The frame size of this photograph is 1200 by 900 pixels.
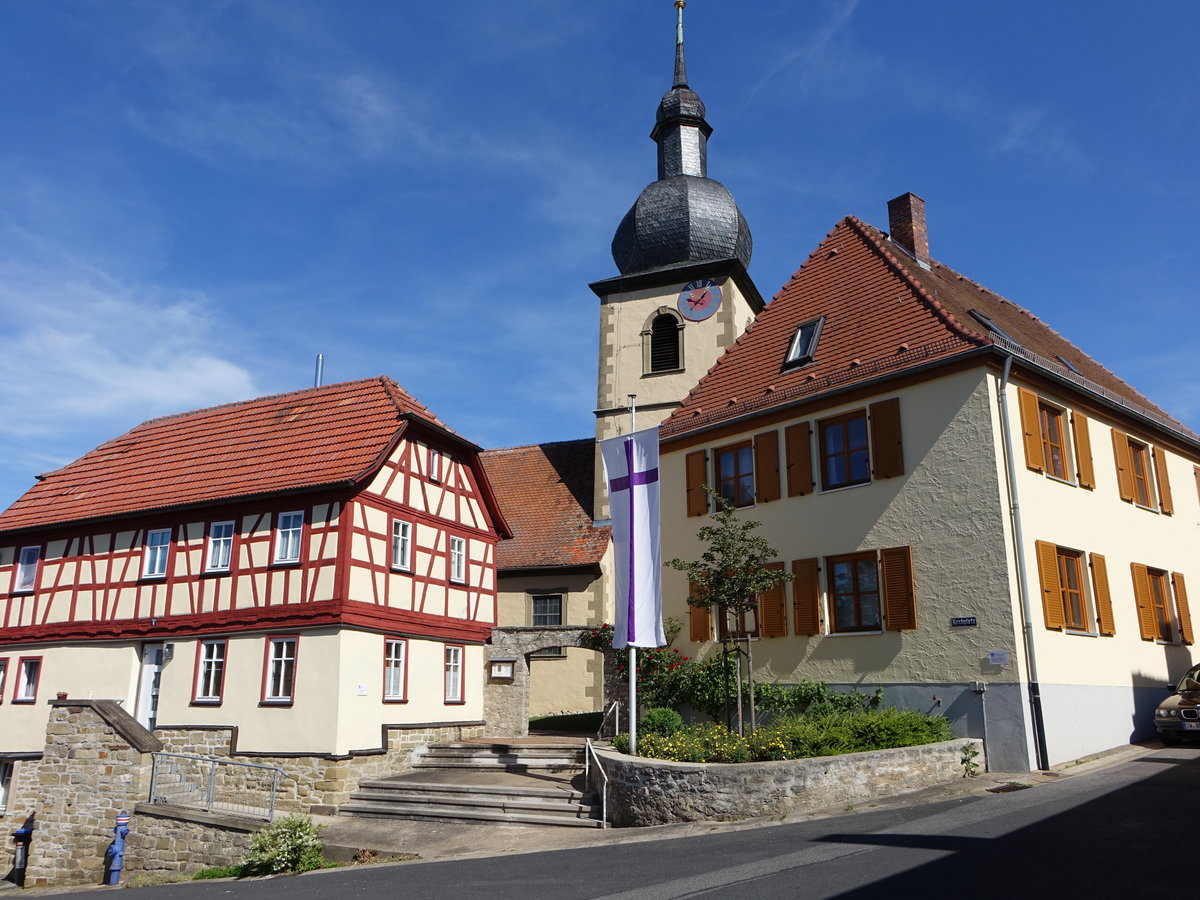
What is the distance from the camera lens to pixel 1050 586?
50.0 feet

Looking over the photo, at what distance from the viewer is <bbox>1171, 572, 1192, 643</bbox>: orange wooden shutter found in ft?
61.1

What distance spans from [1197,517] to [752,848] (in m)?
15.0

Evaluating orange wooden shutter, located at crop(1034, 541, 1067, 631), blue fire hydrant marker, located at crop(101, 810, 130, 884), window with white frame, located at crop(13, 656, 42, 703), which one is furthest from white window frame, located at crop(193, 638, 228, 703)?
orange wooden shutter, located at crop(1034, 541, 1067, 631)

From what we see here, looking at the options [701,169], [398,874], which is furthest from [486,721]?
[701,169]

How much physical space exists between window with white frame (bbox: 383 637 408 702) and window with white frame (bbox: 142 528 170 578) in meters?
5.57

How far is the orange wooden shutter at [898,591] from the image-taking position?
15.9 m

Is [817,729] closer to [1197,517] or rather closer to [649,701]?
[649,701]

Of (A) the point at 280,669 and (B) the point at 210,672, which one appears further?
(B) the point at 210,672

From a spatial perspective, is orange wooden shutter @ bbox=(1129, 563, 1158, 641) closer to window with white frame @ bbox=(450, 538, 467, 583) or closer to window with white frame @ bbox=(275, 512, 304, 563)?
window with white frame @ bbox=(450, 538, 467, 583)

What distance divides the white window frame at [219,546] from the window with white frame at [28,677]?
17.1 ft

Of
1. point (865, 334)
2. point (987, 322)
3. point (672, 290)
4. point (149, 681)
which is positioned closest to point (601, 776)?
point (865, 334)

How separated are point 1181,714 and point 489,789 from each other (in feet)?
36.5

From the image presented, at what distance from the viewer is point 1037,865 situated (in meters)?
8.71

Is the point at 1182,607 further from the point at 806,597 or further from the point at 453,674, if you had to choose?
the point at 453,674
